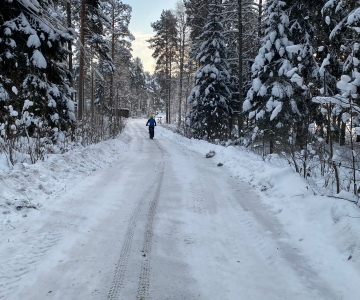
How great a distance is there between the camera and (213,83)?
17.1 metres

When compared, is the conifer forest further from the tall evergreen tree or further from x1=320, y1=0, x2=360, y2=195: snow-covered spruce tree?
the tall evergreen tree

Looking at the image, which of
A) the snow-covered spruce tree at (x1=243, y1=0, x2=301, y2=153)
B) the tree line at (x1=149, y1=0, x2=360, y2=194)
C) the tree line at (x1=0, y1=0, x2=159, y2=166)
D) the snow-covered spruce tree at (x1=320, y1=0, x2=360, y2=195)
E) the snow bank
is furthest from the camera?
the snow-covered spruce tree at (x1=243, y1=0, x2=301, y2=153)

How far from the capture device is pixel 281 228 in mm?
4043

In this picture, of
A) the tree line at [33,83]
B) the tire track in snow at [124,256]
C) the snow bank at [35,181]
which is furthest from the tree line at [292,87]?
the tree line at [33,83]

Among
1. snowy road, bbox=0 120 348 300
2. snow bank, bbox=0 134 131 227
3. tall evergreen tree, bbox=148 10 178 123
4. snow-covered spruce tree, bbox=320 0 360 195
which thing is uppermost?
tall evergreen tree, bbox=148 10 178 123

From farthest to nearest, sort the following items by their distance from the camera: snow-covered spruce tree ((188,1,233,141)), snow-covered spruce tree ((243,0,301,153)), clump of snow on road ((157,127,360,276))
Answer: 1. snow-covered spruce tree ((188,1,233,141))
2. snow-covered spruce tree ((243,0,301,153))
3. clump of snow on road ((157,127,360,276))

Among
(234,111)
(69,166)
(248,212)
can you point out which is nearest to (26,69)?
(69,166)

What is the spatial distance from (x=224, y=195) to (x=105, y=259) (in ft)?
10.7

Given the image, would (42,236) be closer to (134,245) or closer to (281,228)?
(134,245)

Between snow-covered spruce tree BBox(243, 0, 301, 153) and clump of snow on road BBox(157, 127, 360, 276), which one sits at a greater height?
snow-covered spruce tree BBox(243, 0, 301, 153)

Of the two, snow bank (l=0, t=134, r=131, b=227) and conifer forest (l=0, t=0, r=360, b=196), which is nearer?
snow bank (l=0, t=134, r=131, b=227)

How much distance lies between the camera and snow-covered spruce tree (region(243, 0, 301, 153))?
37.4ft

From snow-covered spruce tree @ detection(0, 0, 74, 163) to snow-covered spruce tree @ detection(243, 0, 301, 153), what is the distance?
831 centimetres

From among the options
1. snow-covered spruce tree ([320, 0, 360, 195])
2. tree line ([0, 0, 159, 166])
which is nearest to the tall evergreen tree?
tree line ([0, 0, 159, 166])
